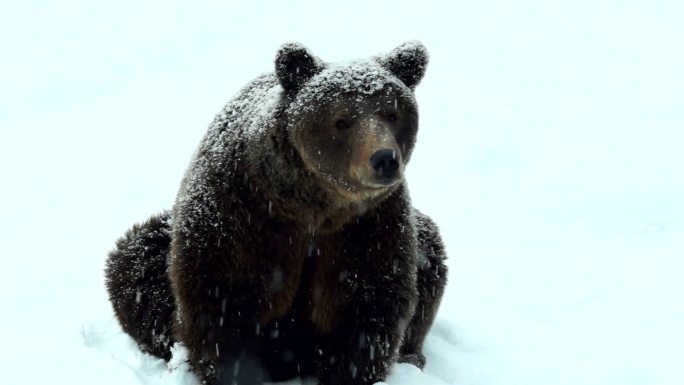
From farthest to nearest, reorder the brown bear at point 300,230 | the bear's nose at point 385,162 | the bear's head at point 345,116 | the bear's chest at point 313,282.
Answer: the bear's chest at point 313,282 → the brown bear at point 300,230 → the bear's head at point 345,116 → the bear's nose at point 385,162

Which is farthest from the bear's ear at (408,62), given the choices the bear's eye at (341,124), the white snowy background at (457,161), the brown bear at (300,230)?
the white snowy background at (457,161)

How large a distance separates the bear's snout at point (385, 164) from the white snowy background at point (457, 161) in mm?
1483

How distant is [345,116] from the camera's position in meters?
4.29

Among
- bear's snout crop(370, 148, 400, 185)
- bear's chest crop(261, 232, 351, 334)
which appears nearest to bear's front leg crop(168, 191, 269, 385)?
bear's chest crop(261, 232, 351, 334)

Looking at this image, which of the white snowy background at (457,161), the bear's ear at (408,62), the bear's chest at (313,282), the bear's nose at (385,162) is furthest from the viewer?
the white snowy background at (457,161)

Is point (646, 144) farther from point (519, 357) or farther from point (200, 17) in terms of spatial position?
point (200, 17)

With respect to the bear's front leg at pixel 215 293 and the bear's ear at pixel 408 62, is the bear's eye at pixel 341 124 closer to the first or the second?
the bear's ear at pixel 408 62

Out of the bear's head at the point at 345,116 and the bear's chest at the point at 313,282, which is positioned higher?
the bear's head at the point at 345,116

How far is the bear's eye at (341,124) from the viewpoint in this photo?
14.1ft

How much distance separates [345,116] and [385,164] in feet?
1.29

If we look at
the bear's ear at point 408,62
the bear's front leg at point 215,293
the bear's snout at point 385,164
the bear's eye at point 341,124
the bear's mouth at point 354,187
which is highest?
the bear's ear at point 408,62

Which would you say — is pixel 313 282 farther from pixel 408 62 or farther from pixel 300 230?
pixel 408 62

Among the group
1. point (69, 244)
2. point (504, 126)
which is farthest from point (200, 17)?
point (69, 244)

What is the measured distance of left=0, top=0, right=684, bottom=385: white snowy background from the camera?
6.04 m
